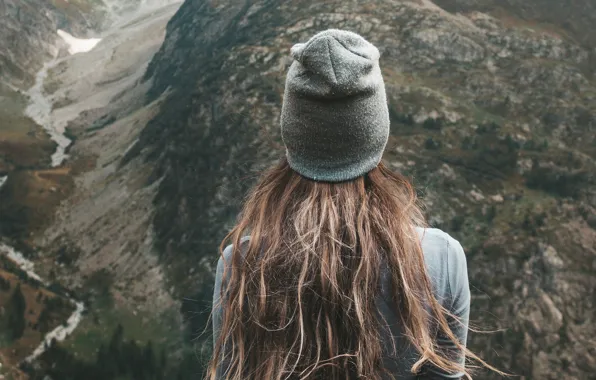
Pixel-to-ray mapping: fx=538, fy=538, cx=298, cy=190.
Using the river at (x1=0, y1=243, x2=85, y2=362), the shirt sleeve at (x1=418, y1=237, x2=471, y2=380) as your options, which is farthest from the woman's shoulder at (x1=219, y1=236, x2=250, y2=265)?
the river at (x1=0, y1=243, x2=85, y2=362)

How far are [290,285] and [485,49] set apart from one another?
295 ft

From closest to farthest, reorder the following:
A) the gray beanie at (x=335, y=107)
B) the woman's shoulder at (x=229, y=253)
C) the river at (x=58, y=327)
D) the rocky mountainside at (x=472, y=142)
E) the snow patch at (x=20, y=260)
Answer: the gray beanie at (x=335, y=107)
the woman's shoulder at (x=229, y=253)
the rocky mountainside at (x=472, y=142)
the river at (x=58, y=327)
the snow patch at (x=20, y=260)

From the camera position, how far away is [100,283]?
203ft

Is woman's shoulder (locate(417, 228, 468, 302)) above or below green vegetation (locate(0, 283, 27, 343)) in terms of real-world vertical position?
above

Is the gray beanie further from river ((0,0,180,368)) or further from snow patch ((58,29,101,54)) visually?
snow patch ((58,29,101,54))

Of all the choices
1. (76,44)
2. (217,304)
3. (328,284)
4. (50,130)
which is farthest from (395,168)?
(76,44)

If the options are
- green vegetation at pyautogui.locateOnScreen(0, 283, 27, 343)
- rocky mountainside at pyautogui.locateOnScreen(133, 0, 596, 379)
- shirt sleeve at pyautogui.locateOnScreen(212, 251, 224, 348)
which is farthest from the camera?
green vegetation at pyautogui.locateOnScreen(0, 283, 27, 343)

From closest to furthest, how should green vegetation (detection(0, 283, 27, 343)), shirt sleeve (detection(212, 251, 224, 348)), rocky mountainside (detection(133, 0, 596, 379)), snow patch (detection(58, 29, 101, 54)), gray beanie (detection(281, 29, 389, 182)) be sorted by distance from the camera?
1. gray beanie (detection(281, 29, 389, 182))
2. shirt sleeve (detection(212, 251, 224, 348))
3. rocky mountainside (detection(133, 0, 596, 379))
4. green vegetation (detection(0, 283, 27, 343))
5. snow patch (detection(58, 29, 101, 54))

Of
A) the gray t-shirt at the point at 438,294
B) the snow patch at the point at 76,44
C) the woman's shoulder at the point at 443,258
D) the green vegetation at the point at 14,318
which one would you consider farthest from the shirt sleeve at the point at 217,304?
the snow patch at the point at 76,44

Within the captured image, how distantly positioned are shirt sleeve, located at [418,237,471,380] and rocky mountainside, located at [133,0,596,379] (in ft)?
154

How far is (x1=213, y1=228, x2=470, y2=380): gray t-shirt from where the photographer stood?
3363 mm

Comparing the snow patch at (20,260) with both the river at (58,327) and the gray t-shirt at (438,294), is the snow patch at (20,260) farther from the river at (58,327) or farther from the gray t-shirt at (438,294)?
the gray t-shirt at (438,294)

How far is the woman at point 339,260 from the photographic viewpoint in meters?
3.34

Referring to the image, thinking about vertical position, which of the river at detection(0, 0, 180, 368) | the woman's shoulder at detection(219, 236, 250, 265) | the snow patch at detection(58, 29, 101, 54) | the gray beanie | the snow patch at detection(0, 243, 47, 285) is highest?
the gray beanie
